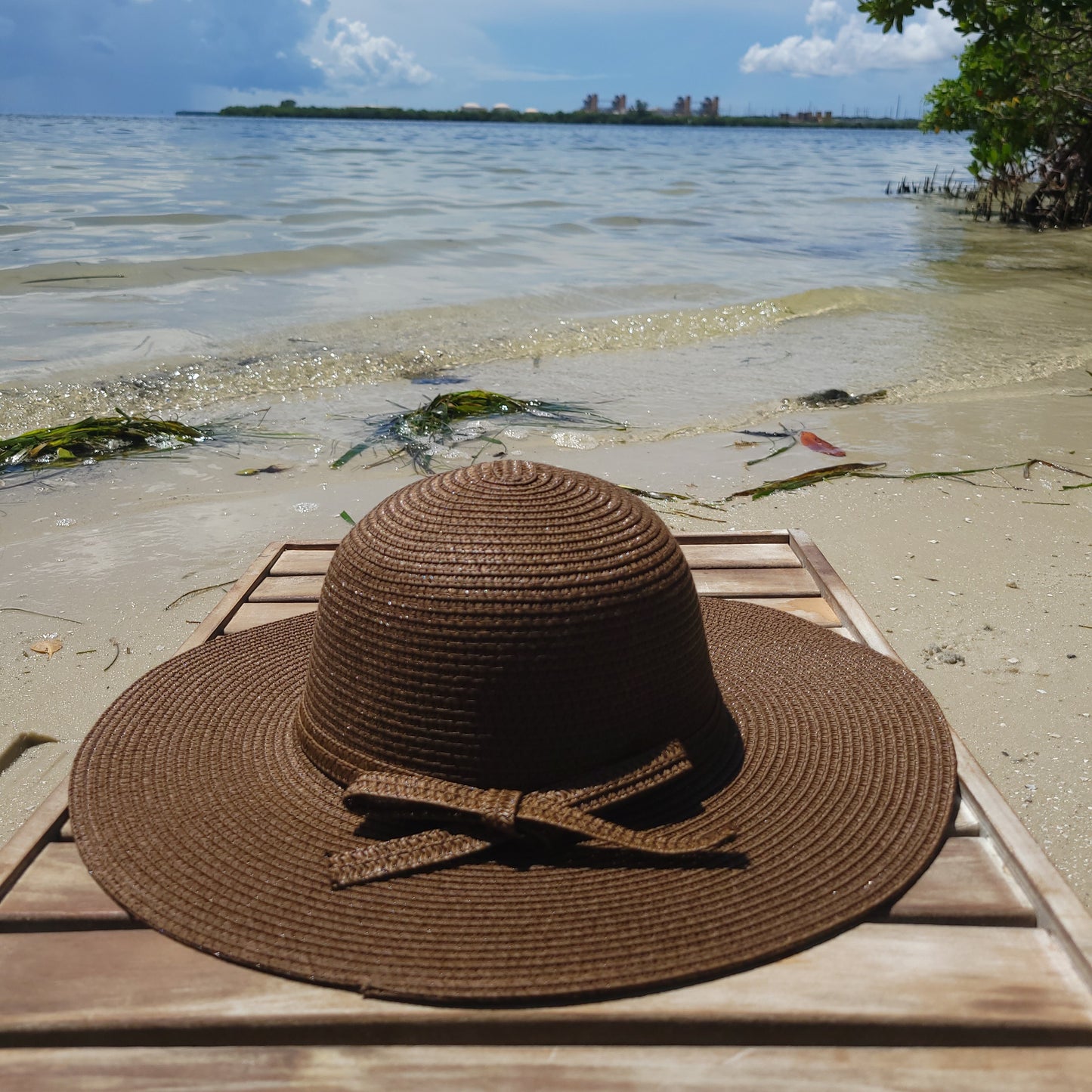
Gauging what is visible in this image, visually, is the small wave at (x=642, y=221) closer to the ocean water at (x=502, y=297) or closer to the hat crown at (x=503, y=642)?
the ocean water at (x=502, y=297)

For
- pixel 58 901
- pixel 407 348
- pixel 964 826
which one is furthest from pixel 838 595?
pixel 407 348

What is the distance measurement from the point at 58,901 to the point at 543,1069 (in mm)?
915

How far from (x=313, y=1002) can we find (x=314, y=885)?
20 cm

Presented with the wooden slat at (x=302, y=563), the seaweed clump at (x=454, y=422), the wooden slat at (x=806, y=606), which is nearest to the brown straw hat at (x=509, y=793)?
the wooden slat at (x=806, y=606)

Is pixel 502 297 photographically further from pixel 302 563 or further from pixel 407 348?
pixel 302 563

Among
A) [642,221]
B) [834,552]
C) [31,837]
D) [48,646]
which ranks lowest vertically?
[48,646]

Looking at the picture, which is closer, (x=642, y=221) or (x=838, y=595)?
(x=838, y=595)

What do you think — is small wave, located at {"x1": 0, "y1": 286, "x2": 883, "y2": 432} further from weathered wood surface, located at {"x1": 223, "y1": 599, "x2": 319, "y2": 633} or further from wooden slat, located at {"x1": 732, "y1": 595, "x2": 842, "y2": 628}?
wooden slat, located at {"x1": 732, "y1": 595, "x2": 842, "y2": 628}

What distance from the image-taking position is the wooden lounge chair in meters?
1.47

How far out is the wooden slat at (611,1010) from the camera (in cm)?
150

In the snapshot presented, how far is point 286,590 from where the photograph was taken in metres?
3.39

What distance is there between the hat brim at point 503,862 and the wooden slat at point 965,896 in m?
0.06

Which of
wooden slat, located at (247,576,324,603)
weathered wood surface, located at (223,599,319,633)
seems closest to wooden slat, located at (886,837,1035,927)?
weathered wood surface, located at (223,599,319,633)

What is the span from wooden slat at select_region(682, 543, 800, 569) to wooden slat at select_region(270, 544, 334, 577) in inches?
50.6
